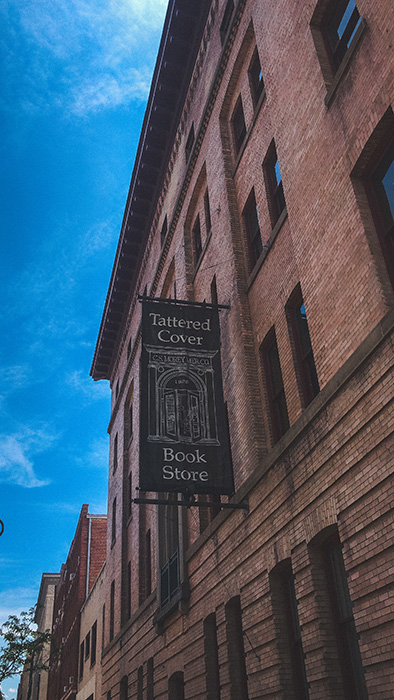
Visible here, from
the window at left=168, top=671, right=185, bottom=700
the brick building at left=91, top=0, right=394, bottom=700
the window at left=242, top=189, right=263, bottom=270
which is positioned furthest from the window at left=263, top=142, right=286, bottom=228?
the window at left=168, top=671, right=185, bottom=700

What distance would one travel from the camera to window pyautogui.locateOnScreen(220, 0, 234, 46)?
17844mm

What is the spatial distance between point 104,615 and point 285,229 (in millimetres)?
24030

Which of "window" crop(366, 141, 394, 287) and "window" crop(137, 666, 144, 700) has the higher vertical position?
"window" crop(366, 141, 394, 287)

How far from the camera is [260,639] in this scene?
1078 centimetres

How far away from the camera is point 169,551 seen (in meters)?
19.6

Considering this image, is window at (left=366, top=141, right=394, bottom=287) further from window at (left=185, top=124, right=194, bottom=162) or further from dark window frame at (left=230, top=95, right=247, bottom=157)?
window at (left=185, top=124, right=194, bottom=162)

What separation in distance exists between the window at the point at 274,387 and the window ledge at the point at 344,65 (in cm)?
460

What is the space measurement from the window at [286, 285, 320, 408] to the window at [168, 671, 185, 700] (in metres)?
9.40

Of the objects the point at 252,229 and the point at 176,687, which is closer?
the point at 252,229

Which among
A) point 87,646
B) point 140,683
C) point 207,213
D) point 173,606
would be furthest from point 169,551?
point 87,646

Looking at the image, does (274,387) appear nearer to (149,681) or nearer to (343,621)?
(343,621)

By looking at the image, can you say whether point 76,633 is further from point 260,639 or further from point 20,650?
point 260,639

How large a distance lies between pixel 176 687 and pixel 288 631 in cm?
771

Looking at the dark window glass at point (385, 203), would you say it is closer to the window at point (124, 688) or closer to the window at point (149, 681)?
the window at point (149, 681)
